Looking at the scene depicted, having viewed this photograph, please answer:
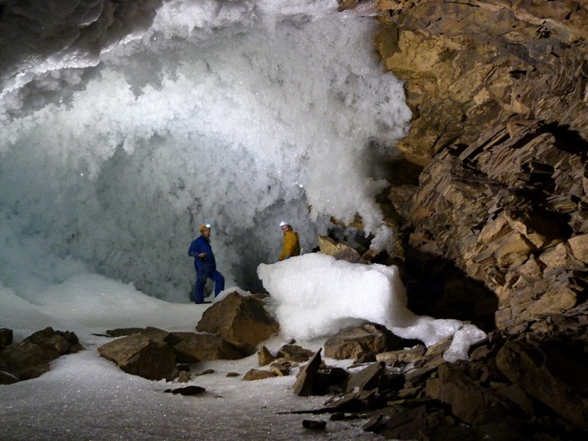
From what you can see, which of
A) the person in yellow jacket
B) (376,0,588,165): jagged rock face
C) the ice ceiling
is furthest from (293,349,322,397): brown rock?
the person in yellow jacket

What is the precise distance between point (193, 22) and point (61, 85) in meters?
2.17

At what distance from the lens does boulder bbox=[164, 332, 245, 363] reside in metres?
5.89

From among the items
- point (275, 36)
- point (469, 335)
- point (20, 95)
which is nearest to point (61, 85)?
point (20, 95)

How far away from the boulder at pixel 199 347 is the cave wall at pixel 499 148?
10.6 ft

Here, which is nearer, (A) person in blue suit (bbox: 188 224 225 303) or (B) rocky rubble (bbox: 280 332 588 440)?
(B) rocky rubble (bbox: 280 332 588 440)

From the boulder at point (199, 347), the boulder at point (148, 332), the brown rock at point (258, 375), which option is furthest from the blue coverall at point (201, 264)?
the brown rock at point (258, 375)

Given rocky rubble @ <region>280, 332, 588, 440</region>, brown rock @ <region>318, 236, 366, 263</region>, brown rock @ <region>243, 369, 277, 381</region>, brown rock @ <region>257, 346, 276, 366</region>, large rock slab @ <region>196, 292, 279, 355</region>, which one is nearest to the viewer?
rocky rubble @ <region>280, 332, 588, 440</region>

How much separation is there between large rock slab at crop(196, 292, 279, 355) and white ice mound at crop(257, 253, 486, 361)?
0.27m

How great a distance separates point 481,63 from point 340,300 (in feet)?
15.4

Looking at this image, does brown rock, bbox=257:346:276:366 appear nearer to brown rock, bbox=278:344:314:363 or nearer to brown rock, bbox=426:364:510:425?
brown rock, bbox=278:344:314:363

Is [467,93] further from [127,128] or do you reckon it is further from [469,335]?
[127,128]

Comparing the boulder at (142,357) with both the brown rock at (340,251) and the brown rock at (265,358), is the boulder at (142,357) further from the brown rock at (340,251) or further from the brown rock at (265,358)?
the brown rock at (340,251)

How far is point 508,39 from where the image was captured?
738 centimetres

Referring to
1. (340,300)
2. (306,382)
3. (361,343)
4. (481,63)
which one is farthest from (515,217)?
(306,382)
